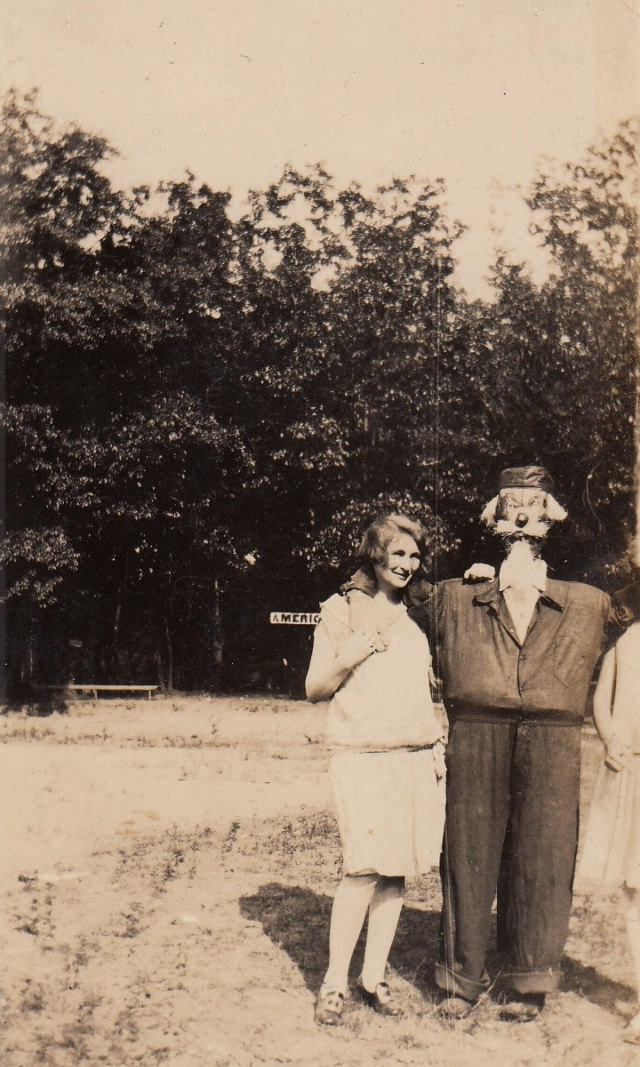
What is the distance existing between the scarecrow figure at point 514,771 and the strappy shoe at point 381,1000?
0.20 m

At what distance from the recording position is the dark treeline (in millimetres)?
15898

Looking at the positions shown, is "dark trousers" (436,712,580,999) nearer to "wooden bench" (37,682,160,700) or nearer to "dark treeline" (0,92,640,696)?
"dark treeline" (0,92,640,696)

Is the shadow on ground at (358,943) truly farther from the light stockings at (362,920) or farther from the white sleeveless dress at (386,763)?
the white sleeveless dress at (386,763)

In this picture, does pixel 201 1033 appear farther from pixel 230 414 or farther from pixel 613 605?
pixel 230 414

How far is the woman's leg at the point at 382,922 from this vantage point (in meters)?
4.04

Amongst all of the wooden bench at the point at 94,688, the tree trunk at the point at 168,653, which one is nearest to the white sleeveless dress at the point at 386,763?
the wooden bench at the point at 94,688

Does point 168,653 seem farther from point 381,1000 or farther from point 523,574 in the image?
point 523,574

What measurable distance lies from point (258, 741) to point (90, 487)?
5273mm

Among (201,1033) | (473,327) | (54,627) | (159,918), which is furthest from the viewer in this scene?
(54,627)

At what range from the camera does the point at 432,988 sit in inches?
171

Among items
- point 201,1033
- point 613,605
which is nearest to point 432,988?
point 201,1033

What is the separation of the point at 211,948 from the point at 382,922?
48.3 inches

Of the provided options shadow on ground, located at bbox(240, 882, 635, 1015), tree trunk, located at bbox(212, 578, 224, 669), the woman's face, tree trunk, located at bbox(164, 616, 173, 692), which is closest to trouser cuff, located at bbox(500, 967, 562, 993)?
shadow on ground, located at bbox(240, 882, 635, 1015)

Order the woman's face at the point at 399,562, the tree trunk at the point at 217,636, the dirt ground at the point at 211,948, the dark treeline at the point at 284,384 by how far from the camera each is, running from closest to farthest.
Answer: the dirt ground at the point at 211,948 → the woman's face at the point at 399,562 → the dark treeline at the point at 284,384 → the tree trunk at the point at 217,636
